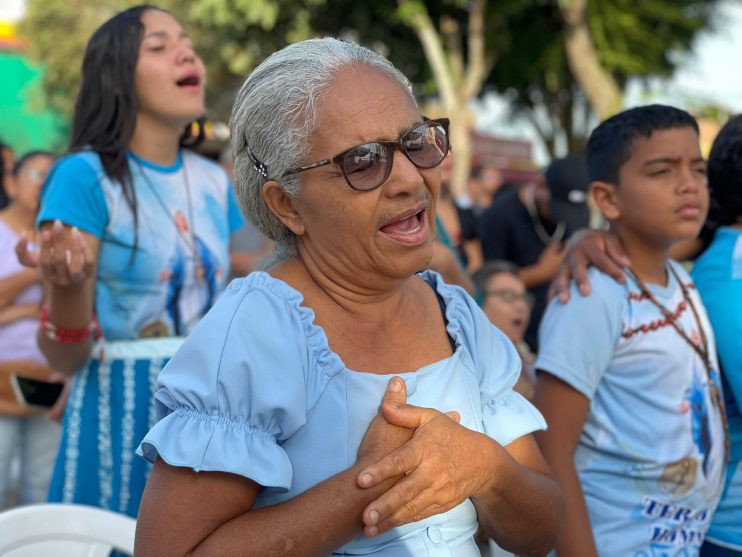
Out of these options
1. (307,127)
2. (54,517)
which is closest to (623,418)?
(307,127)

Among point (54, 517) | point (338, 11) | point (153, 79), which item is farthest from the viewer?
point (338, 11)

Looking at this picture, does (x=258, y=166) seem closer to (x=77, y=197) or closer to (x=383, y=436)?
(x=383, y=436)

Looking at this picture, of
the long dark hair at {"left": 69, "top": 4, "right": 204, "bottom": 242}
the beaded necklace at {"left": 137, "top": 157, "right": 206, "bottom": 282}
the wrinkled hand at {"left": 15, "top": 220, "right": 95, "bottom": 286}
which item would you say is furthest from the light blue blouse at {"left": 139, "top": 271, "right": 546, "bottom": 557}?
the long dark hair at {"left": 69, "top": 4, "right": 204, "bottom": 242}

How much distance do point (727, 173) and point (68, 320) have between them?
6.86 ft

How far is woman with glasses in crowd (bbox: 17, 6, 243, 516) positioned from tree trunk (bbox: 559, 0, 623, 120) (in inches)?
480

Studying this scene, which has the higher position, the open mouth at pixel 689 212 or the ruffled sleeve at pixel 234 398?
the open mouth at pixel 689 212

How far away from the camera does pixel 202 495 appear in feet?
5.05

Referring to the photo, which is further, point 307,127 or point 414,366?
point 414,366

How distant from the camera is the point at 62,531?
229 centimetres

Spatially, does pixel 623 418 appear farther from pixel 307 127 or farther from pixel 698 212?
pixel 307 127

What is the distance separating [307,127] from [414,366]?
0.52 meters

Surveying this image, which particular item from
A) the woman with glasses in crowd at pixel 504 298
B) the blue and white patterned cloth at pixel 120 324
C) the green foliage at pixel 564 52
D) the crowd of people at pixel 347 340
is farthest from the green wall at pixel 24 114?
the blue and white patterned cloth at pixel 120 324

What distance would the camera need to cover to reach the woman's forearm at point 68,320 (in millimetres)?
2656

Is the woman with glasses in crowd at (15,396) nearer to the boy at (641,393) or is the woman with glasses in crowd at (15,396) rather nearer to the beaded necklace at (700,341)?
the boy at (641,393)
